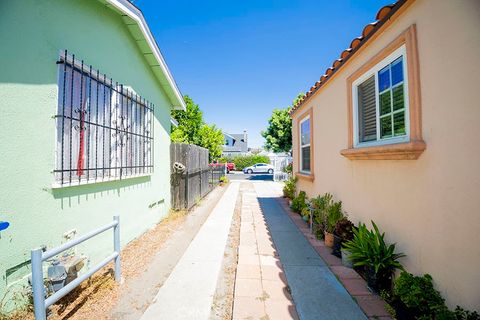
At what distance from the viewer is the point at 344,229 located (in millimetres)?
3945

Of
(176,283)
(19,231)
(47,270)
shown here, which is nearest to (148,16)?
(19,231)

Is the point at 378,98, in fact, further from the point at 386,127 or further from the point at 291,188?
the point at 291,188

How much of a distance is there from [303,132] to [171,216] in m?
5.10

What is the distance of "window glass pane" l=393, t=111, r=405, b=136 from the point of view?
2.87 m

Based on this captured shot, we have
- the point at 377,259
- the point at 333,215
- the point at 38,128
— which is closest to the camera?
the point at 38,128

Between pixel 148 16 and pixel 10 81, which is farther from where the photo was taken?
pixel 148 16

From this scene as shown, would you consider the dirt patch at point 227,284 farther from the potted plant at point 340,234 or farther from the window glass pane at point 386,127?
the window glass pane at point 386,127

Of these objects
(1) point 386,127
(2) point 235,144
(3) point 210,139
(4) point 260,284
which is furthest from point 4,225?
(2) point 235,144

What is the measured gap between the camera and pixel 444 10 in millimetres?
2156

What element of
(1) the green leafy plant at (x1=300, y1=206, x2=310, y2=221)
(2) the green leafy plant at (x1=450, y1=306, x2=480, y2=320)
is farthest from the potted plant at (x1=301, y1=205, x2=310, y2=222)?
(2) the green leafy plant at (x1=450, y1=306, x2=480, y2=320)

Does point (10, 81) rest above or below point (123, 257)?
above

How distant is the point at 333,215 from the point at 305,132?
12.2 ft

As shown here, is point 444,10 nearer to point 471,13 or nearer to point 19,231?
point 471,13

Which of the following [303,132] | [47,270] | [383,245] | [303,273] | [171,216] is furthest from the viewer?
[303,132]
